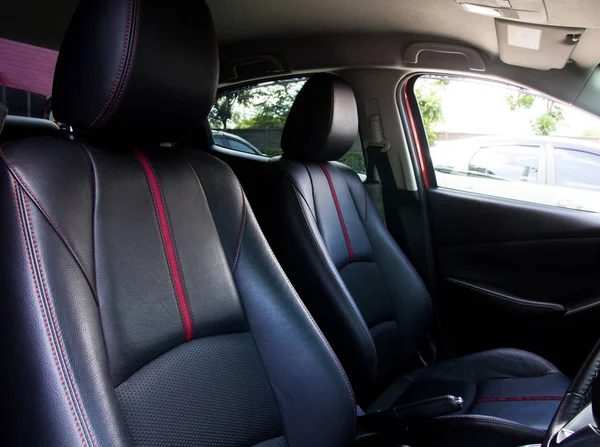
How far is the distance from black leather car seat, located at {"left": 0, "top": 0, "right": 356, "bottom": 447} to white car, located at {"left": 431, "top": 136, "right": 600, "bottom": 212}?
1.50 meters

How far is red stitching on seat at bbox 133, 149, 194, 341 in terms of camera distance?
3.50 feet

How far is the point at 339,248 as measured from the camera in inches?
74.1

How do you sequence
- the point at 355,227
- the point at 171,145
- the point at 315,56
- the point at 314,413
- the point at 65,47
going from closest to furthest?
the point at 65,47 < the point at 314,413 < the point at 171,145 < the point at 355,227 < the point at 315,56

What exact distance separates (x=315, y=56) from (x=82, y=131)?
5.24ft

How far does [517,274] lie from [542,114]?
665 millimetres

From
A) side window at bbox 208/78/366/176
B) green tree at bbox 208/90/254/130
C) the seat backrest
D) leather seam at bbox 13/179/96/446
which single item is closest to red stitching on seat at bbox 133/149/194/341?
leather seam at bbox 13/179/96/446

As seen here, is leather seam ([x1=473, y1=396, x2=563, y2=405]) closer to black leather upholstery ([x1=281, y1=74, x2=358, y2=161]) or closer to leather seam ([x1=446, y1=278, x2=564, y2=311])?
leather seam ([x1=446, y1=278, x2=564, y2=311])

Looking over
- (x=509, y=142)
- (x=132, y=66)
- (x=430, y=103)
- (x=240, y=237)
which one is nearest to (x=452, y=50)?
(x=430, y=103)

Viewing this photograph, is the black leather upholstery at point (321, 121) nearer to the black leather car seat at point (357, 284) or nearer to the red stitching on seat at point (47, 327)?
the black leather car seat at point (357, 284)

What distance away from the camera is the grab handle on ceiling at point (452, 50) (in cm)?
220

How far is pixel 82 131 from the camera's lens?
1.09m

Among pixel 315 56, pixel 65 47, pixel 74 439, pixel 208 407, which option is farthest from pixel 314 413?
pixel 315 56

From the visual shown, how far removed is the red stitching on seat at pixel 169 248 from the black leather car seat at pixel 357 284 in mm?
696

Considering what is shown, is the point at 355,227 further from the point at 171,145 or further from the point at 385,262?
the point at 171,145
